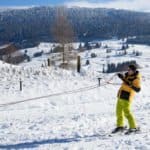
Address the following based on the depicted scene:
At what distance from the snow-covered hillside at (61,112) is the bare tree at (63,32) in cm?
1488

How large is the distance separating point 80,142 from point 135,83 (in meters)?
2.05

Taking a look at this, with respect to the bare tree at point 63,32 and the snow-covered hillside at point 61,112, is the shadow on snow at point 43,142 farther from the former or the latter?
the bare tree at point 63,32

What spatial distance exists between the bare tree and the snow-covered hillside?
1488 centimetres

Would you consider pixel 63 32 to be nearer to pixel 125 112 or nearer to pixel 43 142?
pixel 125 112

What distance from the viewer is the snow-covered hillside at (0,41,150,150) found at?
10.5m

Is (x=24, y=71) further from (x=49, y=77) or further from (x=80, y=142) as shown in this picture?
(x=80, y=142)

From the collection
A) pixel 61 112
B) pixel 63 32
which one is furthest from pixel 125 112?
pixel 63 32

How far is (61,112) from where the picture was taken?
1900 centimetres

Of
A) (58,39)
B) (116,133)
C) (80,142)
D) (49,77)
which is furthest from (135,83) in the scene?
(58,39)

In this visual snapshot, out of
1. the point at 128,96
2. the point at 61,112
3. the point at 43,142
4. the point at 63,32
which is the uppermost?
the point at 63,32

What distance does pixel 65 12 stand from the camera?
1939 inches

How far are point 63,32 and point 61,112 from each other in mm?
30044

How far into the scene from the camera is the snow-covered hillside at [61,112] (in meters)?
10.5

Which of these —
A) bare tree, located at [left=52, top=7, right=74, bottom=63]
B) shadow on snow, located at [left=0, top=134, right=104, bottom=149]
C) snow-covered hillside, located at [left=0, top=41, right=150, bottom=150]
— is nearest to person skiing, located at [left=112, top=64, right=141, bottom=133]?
snow-covered hillside, located at [left=0, top=41, right=150, bottom=150]
